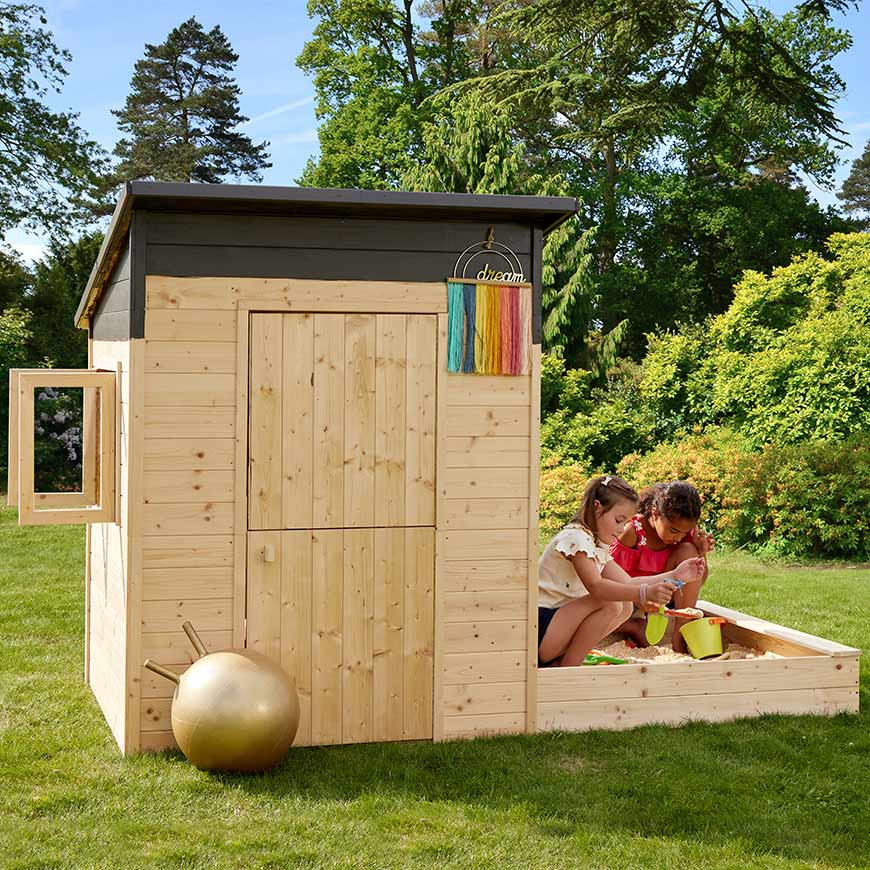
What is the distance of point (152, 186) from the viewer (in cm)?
532

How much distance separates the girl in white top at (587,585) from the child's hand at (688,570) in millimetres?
209

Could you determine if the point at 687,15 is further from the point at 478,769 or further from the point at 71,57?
the point at 71,57

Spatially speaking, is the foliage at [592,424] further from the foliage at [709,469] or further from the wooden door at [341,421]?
the wooden door at [341,421]

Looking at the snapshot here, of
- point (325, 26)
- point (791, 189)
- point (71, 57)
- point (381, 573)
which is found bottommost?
point (381, 573)

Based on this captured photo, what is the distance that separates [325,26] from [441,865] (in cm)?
Result: 2900

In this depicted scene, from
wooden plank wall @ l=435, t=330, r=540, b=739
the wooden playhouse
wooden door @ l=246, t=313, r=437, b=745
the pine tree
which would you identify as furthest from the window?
the pine tree

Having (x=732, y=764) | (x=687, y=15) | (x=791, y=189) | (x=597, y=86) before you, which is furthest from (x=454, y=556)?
(x=791, y=189)

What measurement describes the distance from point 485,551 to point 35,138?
2274cm

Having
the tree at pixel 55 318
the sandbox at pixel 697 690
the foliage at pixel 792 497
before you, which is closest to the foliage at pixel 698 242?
the tree at pixel 55 318

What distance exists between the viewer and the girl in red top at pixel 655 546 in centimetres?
729

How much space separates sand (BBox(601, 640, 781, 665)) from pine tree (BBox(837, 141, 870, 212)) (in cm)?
3693

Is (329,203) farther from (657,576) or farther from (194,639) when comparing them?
(657,576)

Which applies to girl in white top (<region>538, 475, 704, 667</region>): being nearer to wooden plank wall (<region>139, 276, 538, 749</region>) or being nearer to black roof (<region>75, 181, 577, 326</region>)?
wooden plank wall (<region>139, 276, 538, 749</region>)

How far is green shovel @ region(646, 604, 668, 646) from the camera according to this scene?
722 centimetres
